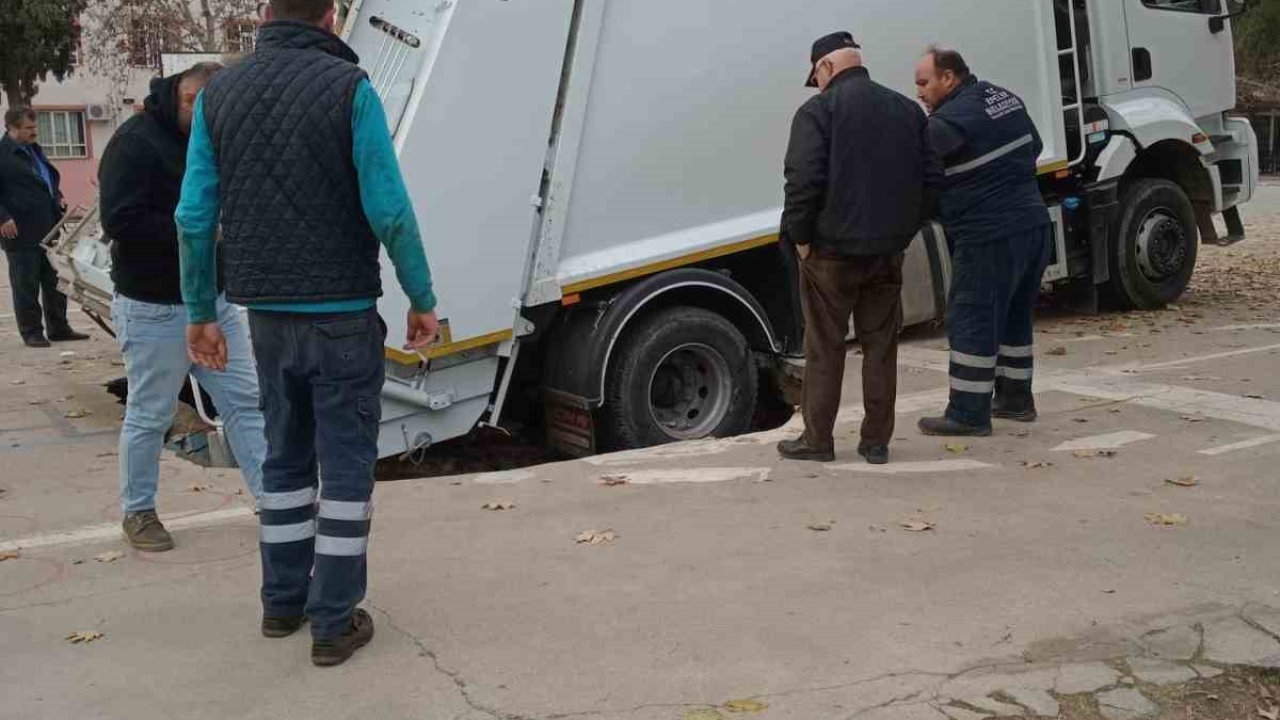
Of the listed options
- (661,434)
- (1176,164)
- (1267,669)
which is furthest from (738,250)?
(1176,164)

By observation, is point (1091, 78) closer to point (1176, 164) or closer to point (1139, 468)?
point (1176, 164)

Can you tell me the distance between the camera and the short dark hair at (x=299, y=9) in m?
3.64

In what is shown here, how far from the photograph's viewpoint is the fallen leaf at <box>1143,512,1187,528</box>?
4965mm

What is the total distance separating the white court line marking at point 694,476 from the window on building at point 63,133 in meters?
37.2

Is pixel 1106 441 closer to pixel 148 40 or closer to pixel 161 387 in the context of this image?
pixel 161 387

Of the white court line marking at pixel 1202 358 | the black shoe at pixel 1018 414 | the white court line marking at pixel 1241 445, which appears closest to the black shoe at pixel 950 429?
the black shoe at pixel 1018 414

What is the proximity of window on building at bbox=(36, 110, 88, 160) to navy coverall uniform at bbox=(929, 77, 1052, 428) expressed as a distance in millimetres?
37359

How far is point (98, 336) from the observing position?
11.4 metres

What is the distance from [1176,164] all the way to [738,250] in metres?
5.00

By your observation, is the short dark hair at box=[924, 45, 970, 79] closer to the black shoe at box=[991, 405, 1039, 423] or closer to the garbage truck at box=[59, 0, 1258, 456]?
the garbage truck at box=[59, 0, 1258, 456]

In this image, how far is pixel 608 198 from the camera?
21.8 feet

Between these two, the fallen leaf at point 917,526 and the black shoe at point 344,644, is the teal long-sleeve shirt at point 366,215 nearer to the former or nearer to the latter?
the black shoe at point 344,644

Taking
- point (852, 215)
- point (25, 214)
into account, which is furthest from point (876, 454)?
point (25, 214)

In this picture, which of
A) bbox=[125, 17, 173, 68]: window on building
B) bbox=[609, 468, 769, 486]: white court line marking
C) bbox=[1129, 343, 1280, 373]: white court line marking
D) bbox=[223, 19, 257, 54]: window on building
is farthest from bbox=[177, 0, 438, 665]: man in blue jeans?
bbox=[125, 17, 173, 68]: window on building
